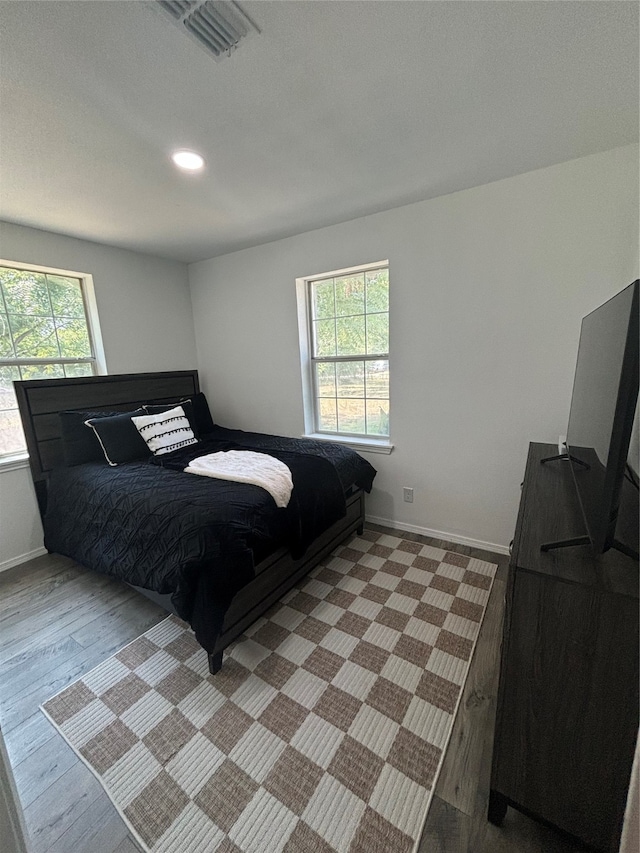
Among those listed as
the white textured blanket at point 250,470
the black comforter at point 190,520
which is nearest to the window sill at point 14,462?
the black comforter at point 190,520

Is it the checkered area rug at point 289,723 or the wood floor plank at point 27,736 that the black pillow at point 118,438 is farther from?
the wood floor plank at point 27,736

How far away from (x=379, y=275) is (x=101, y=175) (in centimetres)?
182

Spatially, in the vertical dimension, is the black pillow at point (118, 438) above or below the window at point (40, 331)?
below

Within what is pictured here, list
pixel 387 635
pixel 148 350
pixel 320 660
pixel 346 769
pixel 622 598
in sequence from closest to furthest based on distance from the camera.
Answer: pixel 622 598 < pixel 346 769 < pixel 320 660 < pixel 387 635 < pixel 148 350

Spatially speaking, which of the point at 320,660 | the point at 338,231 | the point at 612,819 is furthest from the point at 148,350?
the point at 612,819

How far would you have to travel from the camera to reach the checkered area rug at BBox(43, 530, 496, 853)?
1.06 meters

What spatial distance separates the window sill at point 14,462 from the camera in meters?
2.39

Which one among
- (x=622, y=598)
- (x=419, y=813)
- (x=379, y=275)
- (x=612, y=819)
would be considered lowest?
(x=419, y=813)

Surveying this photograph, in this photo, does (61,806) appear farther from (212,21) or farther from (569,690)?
(212,21)

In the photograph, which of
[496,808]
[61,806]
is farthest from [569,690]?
→ [61,806]

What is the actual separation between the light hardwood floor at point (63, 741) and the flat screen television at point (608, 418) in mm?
952

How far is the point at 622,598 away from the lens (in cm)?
77

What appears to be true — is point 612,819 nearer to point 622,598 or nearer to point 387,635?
point 622,598

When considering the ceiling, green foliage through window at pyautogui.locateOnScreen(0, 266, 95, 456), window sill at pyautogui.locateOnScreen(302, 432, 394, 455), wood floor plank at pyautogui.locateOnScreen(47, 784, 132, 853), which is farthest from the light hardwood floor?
the ceiling
